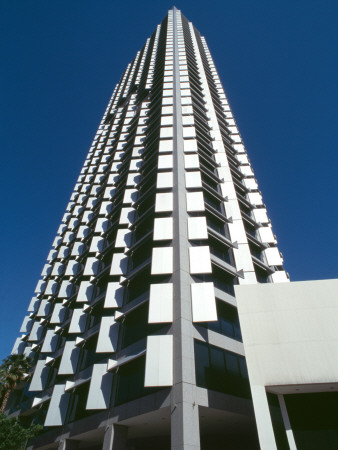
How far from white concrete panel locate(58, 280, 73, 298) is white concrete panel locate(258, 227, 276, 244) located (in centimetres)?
2303

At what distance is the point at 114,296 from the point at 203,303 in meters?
8.80

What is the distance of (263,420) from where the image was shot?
13148mm

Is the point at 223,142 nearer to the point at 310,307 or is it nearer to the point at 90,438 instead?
the point at 310,307

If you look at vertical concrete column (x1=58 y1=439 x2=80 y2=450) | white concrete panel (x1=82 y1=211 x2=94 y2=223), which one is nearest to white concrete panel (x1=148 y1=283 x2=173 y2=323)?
vertical concrete column (x1=58 y1=439 x2=80 y2=450)

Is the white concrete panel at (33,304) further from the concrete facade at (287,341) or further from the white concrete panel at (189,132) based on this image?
the concrete facade at (287,341)

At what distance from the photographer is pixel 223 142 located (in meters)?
42.1

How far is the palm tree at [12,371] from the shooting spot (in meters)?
33.2

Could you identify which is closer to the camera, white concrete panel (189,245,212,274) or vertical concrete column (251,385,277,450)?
vertical concrete column (251,385,277,450)

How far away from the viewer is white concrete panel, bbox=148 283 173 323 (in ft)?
61.4

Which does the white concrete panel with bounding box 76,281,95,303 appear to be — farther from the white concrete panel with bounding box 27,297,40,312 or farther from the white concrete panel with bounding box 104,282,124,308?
the white concrete panel with bounding box 27,297,40,312

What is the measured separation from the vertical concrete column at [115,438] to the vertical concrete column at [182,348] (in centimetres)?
578

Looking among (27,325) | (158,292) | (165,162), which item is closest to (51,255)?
(27,325)

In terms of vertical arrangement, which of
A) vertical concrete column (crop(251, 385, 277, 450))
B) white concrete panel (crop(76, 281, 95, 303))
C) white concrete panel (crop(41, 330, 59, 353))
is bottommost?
vertical concrete column (crop(251, 385, 277, 450))

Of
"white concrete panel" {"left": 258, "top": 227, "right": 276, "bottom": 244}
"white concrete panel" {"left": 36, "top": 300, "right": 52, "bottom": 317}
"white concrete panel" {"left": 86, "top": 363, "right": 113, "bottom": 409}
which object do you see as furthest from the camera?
"white concrete panel" {"left": 36, "top": 300, "right": 52, "bottom": 317}
